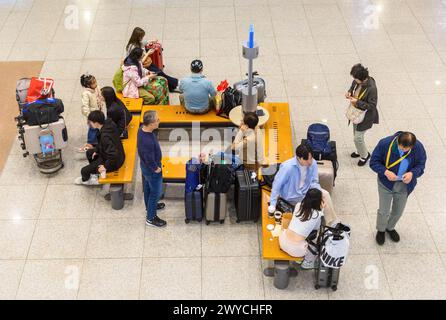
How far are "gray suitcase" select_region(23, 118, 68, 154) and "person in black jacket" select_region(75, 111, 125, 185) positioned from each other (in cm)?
47

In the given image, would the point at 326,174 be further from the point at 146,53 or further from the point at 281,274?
the point at 146,53

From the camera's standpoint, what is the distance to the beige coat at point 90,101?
7617mm

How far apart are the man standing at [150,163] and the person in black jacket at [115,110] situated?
119 cm

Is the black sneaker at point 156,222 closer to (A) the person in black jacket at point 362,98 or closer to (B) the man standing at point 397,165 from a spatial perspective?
(B) the man standing at point 397,165

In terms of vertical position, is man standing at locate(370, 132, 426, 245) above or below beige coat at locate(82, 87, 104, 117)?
above

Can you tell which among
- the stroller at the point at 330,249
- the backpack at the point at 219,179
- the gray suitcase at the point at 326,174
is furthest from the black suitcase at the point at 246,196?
the stroller at the point at 330,249

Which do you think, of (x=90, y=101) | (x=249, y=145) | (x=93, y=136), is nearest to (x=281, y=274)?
(x=249, y=145)

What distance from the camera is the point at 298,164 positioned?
6152mm

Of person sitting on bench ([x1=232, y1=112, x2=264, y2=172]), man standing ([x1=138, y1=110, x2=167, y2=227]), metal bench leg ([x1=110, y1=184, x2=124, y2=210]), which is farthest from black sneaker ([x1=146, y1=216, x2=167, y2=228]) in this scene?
person sitting on bench ([x1=232, y1=112, x2=264, y2=172])

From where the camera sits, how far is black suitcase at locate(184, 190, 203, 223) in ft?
22.2

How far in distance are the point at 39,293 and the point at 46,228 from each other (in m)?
1.03

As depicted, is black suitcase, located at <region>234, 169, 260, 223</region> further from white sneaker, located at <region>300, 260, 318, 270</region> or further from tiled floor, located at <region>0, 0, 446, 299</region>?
white sneaker, located at <region>300, 260, 318, 270</region>
